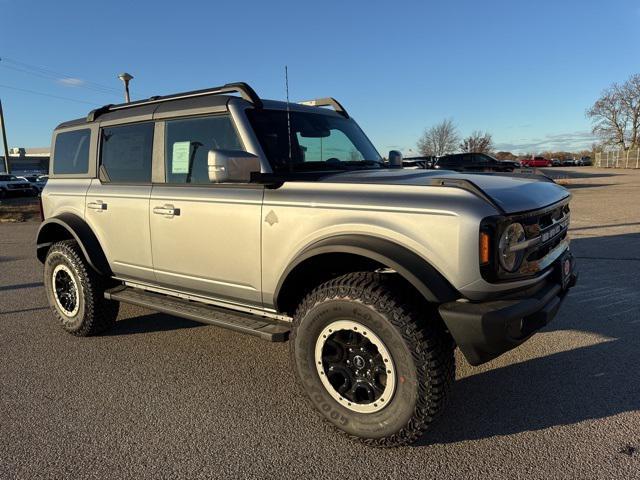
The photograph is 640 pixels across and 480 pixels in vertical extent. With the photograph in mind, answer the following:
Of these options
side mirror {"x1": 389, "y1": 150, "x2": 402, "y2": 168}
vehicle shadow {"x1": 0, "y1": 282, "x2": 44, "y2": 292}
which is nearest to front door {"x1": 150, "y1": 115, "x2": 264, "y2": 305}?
side mirror {"x1": 389, "y1": 150, "x2": 402, "y2": 168}

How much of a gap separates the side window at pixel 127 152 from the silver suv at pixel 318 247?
0.02 metres

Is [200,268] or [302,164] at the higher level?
[302,164]

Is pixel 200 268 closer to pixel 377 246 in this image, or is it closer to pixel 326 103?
pixel 377 246

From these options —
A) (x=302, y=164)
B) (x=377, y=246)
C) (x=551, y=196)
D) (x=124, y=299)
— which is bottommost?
(x=124, y=299)

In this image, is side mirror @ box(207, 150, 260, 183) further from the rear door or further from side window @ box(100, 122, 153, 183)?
side window @ box(100, 122, 153, 183)

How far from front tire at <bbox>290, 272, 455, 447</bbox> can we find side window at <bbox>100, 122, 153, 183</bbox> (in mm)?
2060

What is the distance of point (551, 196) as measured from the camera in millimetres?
3105

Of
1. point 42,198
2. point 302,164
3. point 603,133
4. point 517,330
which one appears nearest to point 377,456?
point 517,330

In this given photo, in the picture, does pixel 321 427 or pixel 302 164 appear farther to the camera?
pixel 302 164

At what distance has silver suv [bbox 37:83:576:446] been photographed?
2.55 m

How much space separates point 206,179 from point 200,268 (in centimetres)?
66

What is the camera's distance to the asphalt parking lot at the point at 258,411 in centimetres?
260

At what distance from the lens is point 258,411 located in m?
3.18

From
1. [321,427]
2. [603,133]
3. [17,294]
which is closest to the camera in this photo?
[321,427]
